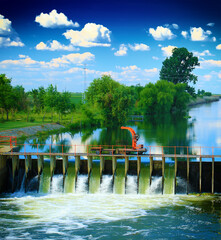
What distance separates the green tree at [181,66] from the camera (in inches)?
6398

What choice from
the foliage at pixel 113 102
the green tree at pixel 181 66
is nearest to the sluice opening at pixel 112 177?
the foliage at pixel 113 102

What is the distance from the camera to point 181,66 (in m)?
163

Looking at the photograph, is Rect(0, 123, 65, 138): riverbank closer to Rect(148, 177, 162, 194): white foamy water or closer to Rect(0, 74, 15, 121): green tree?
Rect(0, 74, 15, 121): green tree

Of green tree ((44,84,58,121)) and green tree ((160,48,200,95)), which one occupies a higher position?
green tree ((160,48,200,95))

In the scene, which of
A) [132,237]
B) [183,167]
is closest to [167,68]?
[183,167]

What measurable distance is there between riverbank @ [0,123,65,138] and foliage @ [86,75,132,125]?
42.4ft

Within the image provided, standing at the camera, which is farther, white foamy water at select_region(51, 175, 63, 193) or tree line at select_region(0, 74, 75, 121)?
tree line at select_region(0, 74, 75, 121)

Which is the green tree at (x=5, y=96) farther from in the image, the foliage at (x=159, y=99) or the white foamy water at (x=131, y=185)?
the white foamy water at (x=131, y=185)

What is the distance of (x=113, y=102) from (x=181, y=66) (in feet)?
256

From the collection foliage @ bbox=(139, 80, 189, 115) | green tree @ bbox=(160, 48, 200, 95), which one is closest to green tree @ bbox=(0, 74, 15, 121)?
foliage @ bbox=(139, 80, 189, 115)

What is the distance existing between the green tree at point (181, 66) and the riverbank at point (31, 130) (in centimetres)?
8787

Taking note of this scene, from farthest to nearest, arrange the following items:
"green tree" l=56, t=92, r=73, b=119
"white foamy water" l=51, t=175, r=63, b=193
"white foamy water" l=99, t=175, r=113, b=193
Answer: "green tree" l=56, t=92, r=73, b=119 → "white foamy water" l=51, t=175, r=63, b=193 → "white foamy water" l=99, t=175, r=113, b=193

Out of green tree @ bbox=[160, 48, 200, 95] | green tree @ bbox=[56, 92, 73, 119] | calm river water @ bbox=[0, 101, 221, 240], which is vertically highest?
green tree @ bbox=[160, 48, 200, 95]

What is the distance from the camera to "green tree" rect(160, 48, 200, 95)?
162m
